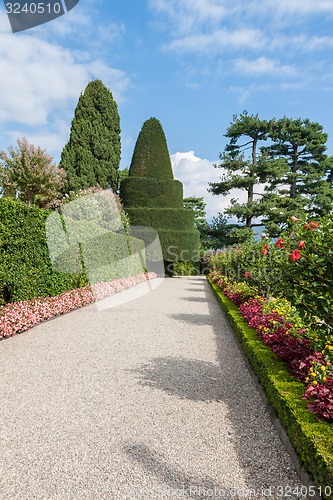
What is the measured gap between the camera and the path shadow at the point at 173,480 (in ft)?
7.57

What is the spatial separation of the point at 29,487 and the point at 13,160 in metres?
22.4

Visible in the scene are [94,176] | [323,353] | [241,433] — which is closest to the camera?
[241,433]

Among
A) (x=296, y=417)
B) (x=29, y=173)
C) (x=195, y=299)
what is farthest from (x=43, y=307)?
(x=29, y=173)

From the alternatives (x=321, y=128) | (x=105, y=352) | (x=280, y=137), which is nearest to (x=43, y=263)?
(x=105, y=352)

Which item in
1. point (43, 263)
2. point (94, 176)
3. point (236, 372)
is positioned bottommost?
point (236, 372)

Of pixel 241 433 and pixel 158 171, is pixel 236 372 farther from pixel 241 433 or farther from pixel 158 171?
pixel 158 171

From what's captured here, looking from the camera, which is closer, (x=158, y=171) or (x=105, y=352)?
(x=105, y=352)

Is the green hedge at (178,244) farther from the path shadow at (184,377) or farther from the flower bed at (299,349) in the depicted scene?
the path shadow at (184,377)

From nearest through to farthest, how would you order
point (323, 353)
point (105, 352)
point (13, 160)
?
point (323, 353) → point (105, 352) → point (13, 160)

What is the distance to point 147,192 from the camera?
81.4ft

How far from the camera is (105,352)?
555cm

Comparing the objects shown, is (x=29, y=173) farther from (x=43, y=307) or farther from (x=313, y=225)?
(x=313, y=225)

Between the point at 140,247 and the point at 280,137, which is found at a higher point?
the point at 280,137

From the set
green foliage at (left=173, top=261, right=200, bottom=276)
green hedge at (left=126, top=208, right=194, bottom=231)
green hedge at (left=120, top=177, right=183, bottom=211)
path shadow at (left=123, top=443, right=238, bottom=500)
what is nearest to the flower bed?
path shadow at (left=123, top=443, right=238, bottom=500)
